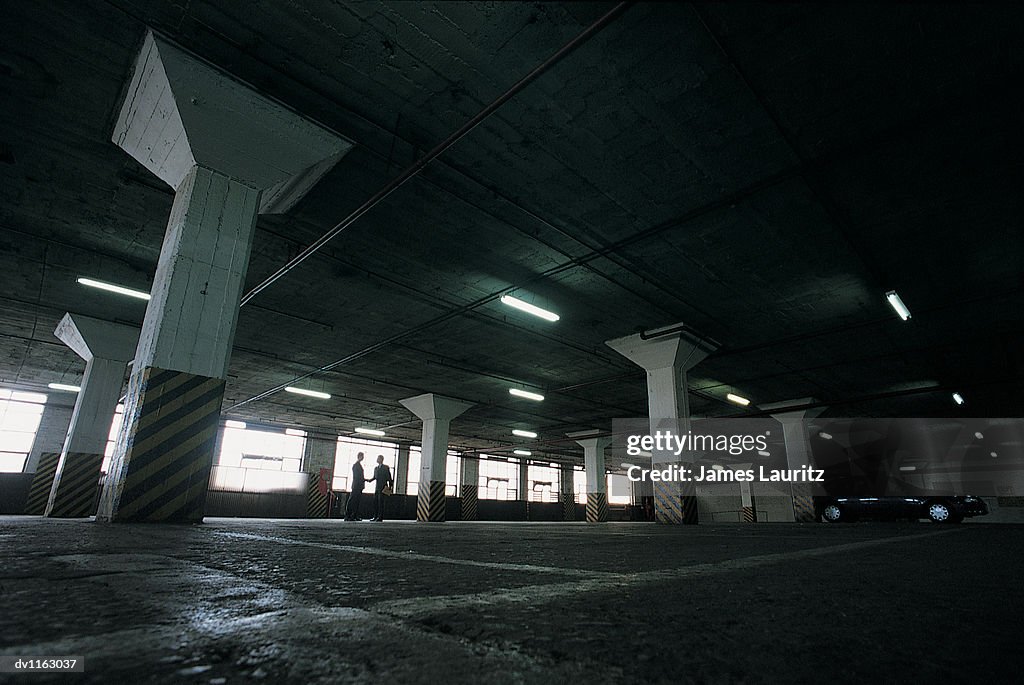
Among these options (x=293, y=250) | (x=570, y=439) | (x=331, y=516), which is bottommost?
(x=331, y=516)

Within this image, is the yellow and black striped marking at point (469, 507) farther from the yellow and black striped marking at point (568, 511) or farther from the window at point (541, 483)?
the window at point (541, 483)

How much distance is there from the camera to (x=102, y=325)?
530 inches

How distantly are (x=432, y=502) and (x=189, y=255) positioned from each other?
15524 millimetres

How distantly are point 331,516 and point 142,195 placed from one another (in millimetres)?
21264

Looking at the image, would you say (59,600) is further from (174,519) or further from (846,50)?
(846,50)

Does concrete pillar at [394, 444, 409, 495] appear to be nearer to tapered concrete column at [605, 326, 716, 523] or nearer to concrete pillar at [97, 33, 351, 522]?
tapered concrete column at [605, 326, 716, 523]

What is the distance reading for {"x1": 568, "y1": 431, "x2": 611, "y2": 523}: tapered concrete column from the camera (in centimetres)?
2708

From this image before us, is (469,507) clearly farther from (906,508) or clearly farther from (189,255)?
(189,255)

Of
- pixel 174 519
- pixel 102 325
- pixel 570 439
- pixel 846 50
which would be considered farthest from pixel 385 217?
pixel 570 439

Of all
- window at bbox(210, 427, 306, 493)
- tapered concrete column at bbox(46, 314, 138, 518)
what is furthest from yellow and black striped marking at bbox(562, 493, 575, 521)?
tapered concrete column at bbox(46, 314, 138, 518)

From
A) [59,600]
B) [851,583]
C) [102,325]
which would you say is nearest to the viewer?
[59,600]

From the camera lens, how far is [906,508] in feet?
54.6

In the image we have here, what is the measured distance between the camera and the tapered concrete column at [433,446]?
2003 centimetres

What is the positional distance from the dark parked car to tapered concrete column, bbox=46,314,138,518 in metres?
23.2
